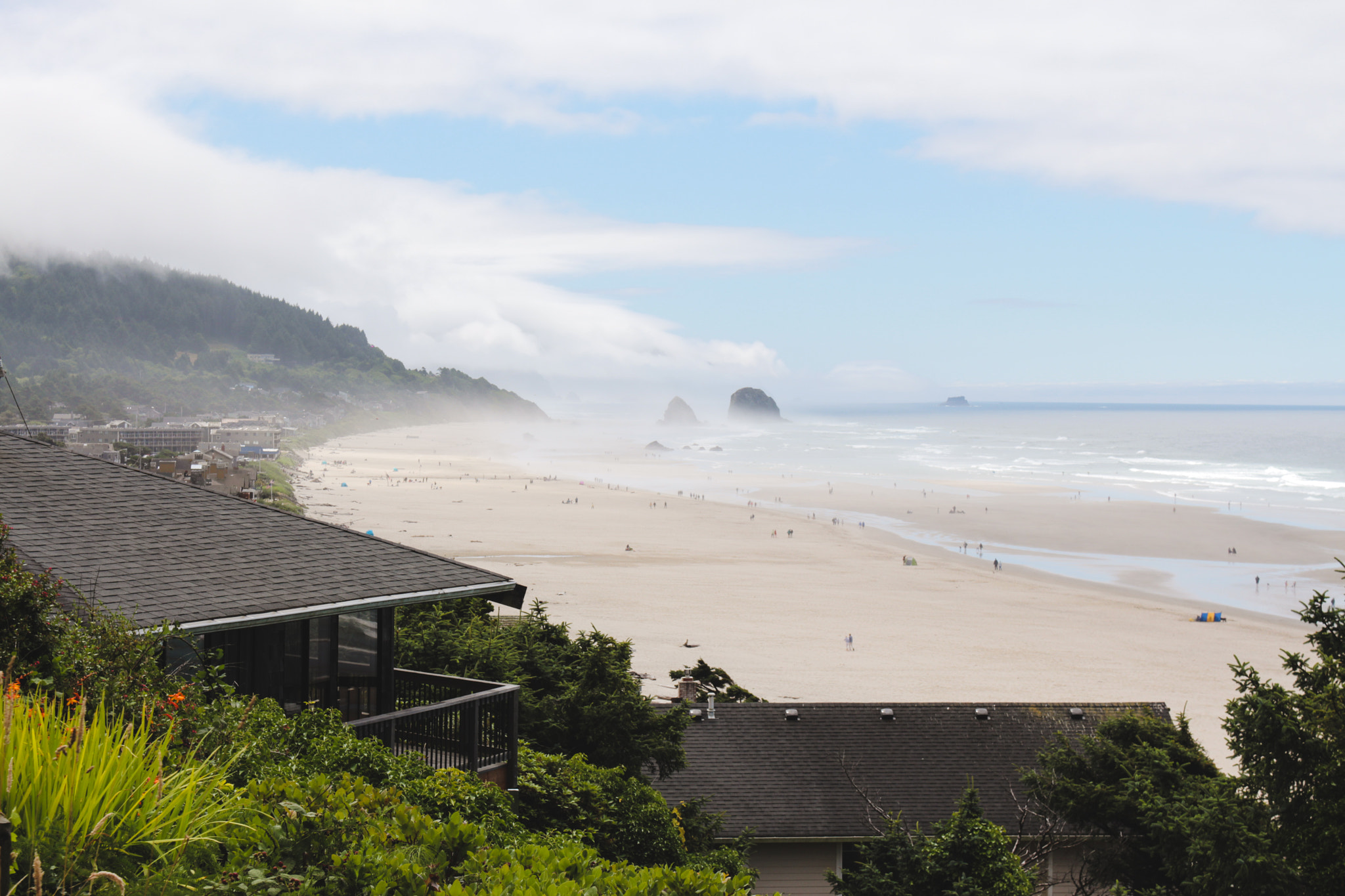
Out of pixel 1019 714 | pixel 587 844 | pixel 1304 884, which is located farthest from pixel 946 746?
pixel 587 844

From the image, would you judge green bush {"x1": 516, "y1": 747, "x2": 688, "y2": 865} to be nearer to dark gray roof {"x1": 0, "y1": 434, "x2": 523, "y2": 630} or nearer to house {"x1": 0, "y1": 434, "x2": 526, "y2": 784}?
house {"x1": 0, "y1": 434, "x2": 526, "y2": 784}

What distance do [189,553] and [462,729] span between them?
3.23 meters

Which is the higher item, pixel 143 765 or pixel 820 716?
pixel 143 765

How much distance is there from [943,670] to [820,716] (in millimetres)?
15340

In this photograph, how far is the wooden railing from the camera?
392 inches

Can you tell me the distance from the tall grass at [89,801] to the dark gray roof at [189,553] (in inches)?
153

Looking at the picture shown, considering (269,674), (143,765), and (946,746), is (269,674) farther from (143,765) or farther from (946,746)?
(946,746)

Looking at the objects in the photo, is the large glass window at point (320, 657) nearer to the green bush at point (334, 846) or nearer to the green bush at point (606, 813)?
the green bush at point (606, 813)

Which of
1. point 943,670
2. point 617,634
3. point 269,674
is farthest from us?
point 617,634

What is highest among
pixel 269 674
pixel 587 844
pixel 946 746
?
pixel 269 674

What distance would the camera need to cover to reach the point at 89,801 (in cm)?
399

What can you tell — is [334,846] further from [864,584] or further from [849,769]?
[864,584]

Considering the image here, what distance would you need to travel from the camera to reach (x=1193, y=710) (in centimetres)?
2762

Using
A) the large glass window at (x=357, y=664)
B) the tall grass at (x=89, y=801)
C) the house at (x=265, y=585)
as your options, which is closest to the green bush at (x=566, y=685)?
the house at (x=265, y=585)
